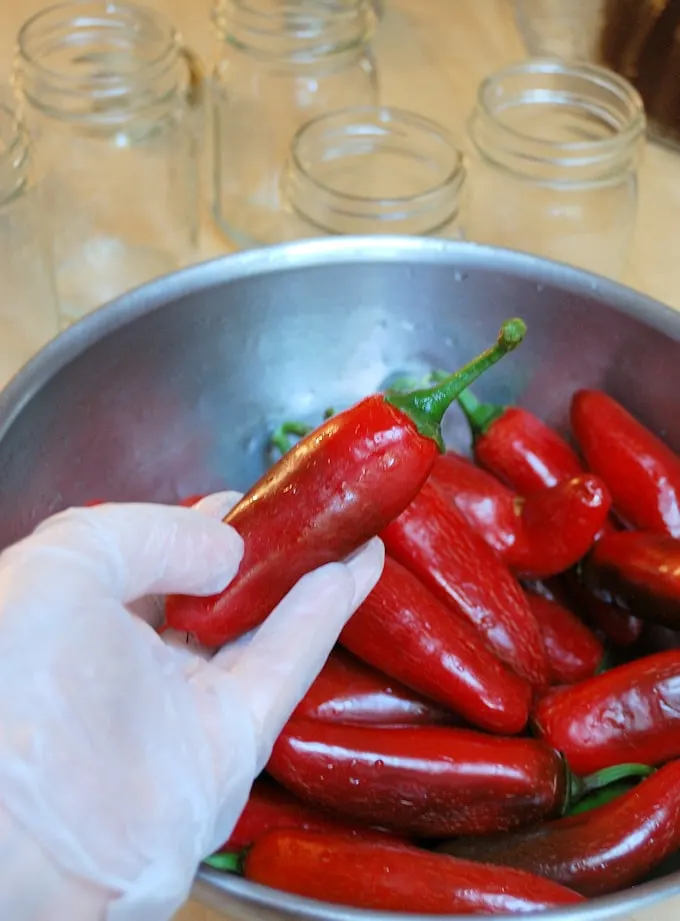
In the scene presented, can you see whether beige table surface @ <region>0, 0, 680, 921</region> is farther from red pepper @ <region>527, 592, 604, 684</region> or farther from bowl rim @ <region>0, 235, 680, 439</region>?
red pepper @ <region>527, 592, 604, 684</region>

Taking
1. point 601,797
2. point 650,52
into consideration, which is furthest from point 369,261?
point 650,52

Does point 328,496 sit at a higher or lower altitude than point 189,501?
higher

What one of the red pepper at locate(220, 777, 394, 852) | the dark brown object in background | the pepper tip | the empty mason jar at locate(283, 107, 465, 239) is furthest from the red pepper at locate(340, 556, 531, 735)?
the dark brown object in background

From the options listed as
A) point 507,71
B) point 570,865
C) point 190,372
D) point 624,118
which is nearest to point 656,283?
point 624,118

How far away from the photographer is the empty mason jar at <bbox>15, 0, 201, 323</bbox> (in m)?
0.98

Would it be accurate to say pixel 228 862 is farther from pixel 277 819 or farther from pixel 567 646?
pixel 567 646

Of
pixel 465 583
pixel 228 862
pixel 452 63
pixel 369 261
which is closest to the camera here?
pixel 228 862

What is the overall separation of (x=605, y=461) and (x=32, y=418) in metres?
0.47

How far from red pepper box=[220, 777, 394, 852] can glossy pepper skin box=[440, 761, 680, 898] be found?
8 cm

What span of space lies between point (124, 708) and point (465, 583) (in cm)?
30

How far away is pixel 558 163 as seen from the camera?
3.21ft

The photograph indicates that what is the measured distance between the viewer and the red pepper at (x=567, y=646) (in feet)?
2.44

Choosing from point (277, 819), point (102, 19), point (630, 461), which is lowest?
point (277, 819)

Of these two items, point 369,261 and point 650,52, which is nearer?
point 369,261
